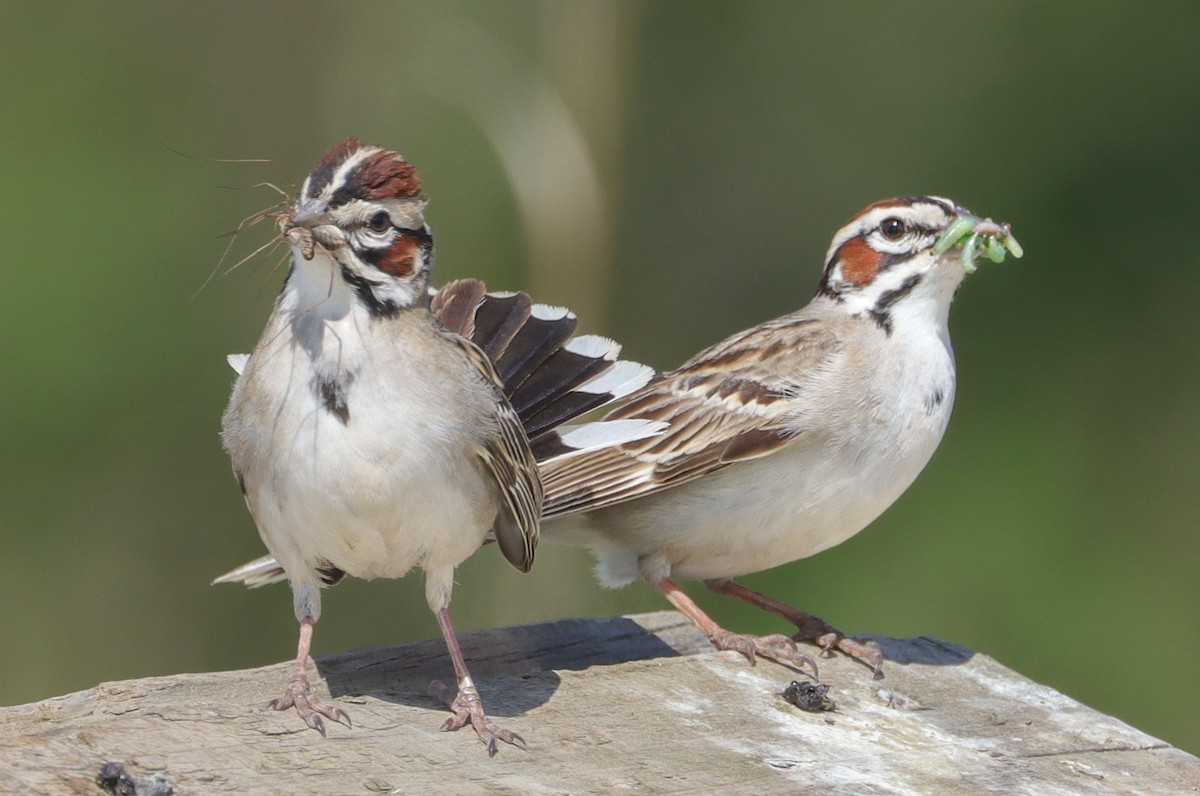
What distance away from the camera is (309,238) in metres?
4.12

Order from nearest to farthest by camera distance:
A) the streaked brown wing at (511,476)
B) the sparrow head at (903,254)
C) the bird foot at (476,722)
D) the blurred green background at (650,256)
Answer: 1. the bird foot at (476,722)
2. the streaked brown wing at (511,476)
3. the sparrow head at (903,254)
4. the blurred green background at (650,256)

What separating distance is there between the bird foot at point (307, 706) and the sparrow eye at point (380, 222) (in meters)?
1.10

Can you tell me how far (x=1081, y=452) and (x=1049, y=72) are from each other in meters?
2.39

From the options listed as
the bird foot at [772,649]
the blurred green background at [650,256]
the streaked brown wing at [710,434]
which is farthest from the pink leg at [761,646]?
the blurred green background at [650,256]

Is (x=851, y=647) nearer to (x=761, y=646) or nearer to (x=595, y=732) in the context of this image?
(x=761, y=646)

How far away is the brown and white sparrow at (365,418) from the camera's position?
14.0 feet

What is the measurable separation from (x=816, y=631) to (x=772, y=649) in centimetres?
57

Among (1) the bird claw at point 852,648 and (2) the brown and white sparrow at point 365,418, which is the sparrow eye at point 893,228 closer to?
(1) the bird claw at point 852,648

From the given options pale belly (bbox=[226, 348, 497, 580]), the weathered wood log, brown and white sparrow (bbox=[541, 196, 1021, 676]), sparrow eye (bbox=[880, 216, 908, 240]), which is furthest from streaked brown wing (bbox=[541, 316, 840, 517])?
pale belly (bbox=[226, 348, 497, 580])

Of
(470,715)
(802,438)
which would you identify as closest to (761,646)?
(802,438)

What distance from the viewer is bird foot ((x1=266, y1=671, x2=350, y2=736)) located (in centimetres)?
418

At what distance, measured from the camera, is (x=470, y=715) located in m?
4.32

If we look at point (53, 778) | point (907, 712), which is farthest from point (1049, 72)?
point (53, 778)

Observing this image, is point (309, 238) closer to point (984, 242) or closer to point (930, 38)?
point (984, 242)
